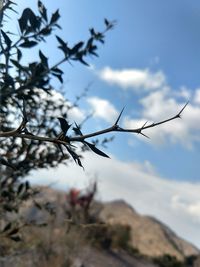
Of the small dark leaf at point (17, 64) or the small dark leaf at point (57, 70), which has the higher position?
the small dark leaf at point (57, 70)

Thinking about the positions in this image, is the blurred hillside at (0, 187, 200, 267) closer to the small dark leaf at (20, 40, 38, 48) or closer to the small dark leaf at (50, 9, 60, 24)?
the small dark leaf at (20, 40, 38, 48)

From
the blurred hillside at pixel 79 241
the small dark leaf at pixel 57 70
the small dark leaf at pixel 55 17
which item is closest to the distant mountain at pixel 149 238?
the blurred hillside at pixel 79 241

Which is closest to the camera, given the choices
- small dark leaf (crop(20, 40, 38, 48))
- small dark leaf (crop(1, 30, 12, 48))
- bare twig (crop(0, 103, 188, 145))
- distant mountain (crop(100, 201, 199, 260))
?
bare twig (crop(0, 103, 188, 145))

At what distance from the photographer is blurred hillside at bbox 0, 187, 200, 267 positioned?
32.0 feet

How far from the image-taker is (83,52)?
170 inches

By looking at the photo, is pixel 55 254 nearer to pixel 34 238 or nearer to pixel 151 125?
pixel 34 238

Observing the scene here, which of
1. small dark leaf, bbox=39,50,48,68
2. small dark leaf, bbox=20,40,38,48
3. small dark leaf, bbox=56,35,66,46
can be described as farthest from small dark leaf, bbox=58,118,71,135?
small dark leaf, bbox=56,35,66,46

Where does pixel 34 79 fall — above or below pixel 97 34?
below

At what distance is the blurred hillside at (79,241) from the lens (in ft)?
32.0

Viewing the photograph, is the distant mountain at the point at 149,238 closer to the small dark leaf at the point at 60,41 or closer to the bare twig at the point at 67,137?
the small dark leaf at the point at 60,41

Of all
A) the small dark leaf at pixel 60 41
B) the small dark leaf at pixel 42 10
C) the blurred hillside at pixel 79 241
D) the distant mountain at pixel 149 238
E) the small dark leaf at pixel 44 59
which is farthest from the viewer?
the distant mountain at pixel 149 238

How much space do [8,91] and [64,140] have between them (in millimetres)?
1223

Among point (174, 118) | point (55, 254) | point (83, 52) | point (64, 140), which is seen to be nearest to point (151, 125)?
point (174, 118)

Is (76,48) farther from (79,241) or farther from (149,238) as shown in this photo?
(149,238)
